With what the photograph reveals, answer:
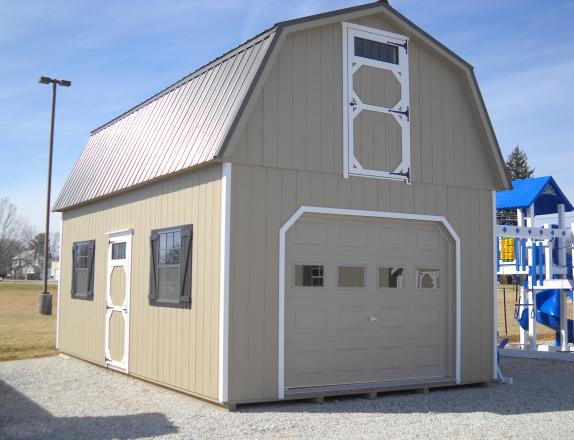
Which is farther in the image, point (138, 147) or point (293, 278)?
point (138, 147)

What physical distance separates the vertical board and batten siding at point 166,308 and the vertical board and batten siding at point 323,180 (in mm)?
365

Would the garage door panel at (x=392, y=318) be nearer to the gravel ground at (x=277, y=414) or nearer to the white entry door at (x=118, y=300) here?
the gravel ground at (x=277, y=414)

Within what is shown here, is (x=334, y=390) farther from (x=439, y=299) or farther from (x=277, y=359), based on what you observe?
(x=439, y=299)

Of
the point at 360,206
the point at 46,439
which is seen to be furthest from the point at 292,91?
Result: the point at 46,439

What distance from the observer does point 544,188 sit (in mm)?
16359

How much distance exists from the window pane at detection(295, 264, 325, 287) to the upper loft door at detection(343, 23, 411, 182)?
1.34 metres

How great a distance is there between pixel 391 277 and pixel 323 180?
182 centimetres

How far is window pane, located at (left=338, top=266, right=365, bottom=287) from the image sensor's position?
9.38 meters

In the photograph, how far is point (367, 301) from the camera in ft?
31.3

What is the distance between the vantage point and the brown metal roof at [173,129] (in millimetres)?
8680

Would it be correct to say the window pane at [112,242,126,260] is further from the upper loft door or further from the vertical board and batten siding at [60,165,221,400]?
the upper loft door

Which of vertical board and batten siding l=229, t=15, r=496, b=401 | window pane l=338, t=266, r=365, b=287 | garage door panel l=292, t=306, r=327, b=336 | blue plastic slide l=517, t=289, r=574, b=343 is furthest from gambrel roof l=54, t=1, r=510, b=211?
blue plastic slide l=517, t=289, r=574, b=343

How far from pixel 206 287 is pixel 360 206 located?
7.91 ft

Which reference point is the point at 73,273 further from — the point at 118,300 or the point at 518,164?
the point at 518,164
